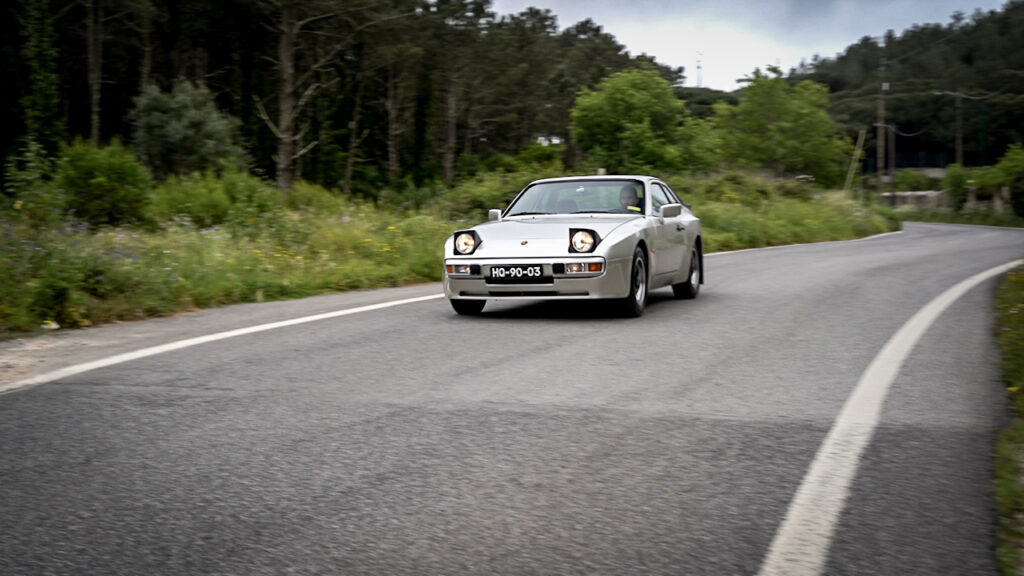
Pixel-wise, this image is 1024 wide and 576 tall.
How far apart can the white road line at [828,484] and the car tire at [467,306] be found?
386 cm

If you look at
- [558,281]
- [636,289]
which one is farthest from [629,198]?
[558,281]

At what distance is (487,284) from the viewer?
9.34 m

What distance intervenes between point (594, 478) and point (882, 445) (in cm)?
141

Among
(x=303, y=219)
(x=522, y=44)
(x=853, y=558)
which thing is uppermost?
(x=522, y=44)

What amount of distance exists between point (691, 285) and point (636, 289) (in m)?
2.29

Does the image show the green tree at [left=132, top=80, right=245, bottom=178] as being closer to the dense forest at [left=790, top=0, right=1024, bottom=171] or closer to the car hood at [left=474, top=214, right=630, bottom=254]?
the car hood at [left=474, top=214, right=630, bottom=254]

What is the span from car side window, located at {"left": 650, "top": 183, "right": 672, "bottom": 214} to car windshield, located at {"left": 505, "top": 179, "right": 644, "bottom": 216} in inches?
7.8

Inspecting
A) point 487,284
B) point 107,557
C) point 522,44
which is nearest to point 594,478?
point 107,557

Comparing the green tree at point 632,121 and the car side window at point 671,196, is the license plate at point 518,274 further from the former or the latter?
the green tree at point 632,121

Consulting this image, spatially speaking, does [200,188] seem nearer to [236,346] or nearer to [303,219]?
[303,219]

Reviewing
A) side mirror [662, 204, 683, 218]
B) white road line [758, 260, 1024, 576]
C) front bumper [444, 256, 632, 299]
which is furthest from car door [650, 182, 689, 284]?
white road line [758, 260, 1024, 576]

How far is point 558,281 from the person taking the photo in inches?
361

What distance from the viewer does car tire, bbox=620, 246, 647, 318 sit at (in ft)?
31.3

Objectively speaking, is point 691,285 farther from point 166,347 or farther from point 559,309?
point 166,347
